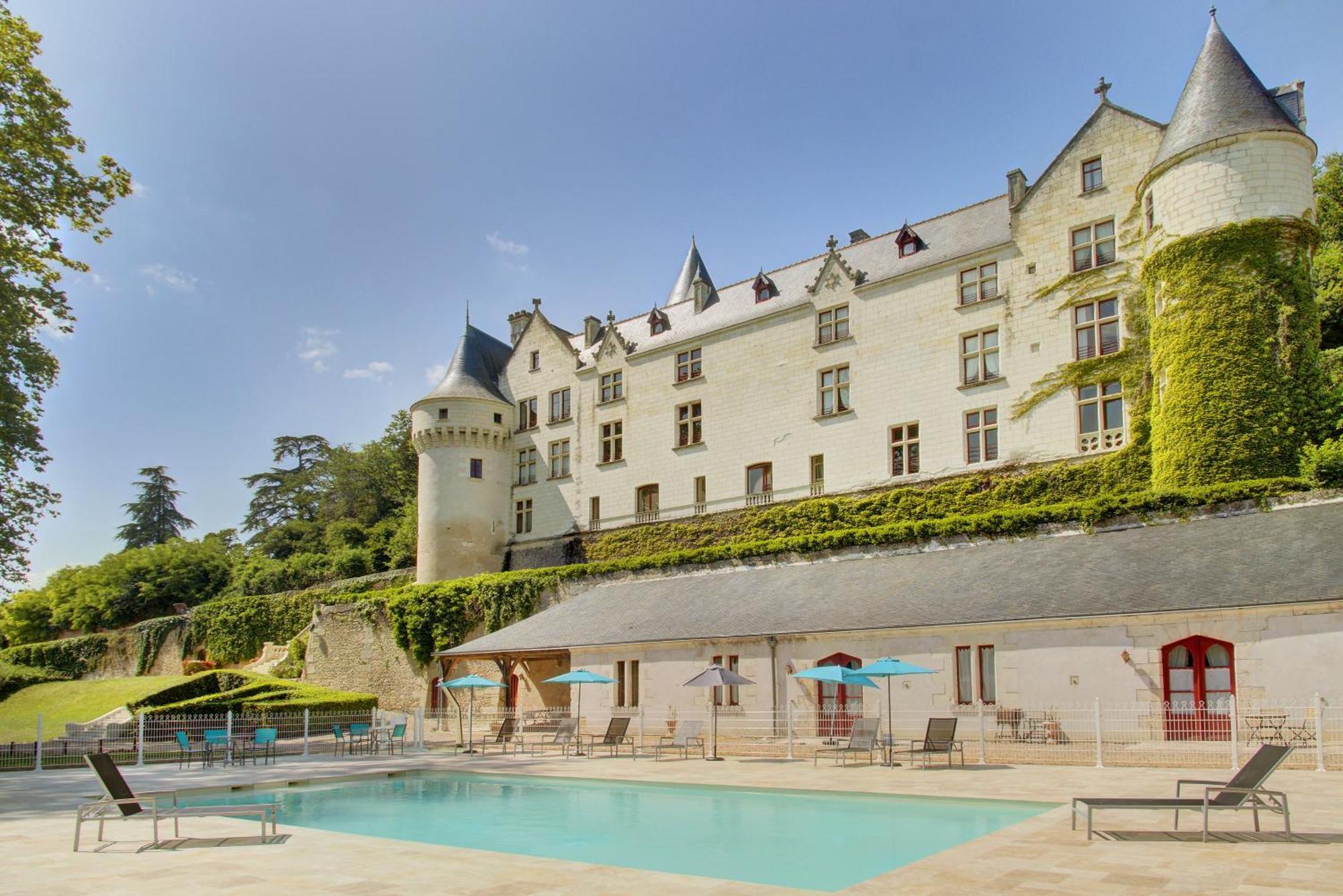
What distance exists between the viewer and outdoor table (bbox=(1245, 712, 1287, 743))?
15719mm

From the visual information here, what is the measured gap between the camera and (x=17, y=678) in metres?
46.3

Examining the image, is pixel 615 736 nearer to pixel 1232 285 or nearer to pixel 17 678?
pixel 1232 285

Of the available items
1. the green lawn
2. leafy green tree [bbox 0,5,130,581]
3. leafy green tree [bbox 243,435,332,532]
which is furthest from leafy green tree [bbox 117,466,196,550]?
leafy green tree [bbox 0,5,130,581]

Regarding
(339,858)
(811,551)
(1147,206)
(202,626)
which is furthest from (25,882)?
(202,626)

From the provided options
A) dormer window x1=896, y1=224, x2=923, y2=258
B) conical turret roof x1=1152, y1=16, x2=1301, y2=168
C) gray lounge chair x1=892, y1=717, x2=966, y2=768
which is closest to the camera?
gray lounge chair x1=892, y1=717, x2=966, y2=768

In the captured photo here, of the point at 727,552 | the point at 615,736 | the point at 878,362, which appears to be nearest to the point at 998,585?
the point at 615,736

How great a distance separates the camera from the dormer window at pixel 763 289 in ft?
118

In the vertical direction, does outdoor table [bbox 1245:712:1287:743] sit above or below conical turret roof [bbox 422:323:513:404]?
below

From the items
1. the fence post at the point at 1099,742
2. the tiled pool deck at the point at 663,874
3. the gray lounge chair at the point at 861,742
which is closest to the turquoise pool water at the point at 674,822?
the tiled pool deck at the point at 663,874

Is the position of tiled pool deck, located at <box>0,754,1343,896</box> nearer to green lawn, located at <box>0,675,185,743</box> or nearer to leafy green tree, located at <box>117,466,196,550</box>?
green lawn, located at <box>0,675,185,743</box>

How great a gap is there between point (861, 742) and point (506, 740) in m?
9.38

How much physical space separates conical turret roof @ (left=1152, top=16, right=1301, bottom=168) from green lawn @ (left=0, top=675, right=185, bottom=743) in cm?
3451

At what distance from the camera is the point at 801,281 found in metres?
35.3

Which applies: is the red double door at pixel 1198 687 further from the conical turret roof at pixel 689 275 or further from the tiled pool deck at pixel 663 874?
the conical turret roof at pixel 689 275
